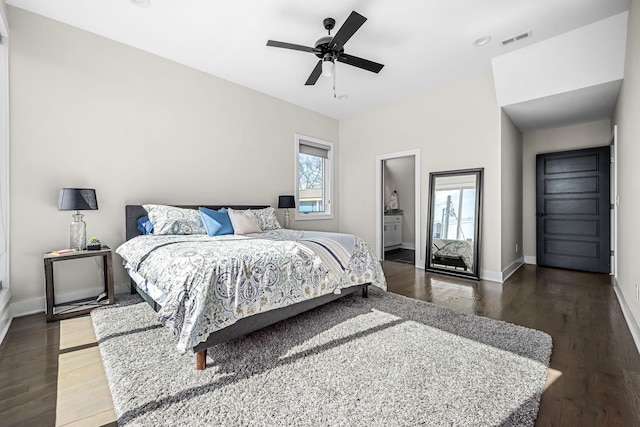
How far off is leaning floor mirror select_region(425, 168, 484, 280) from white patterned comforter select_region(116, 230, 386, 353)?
7.09 ft

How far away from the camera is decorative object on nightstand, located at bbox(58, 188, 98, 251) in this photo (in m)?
2.61

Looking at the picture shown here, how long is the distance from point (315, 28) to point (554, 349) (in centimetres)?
350

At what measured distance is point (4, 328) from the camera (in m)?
2.30

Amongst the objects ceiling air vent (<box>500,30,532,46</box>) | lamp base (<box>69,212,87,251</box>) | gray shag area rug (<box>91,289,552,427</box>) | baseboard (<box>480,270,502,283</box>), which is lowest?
gray shag area rug (<box>91,289,552,427</box>)

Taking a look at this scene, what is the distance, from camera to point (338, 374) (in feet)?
5.52

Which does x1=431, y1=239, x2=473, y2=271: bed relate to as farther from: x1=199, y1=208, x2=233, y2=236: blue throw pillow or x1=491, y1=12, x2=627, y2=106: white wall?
x1=199, y1=208, x2=233, y2=236: blue throw pillow

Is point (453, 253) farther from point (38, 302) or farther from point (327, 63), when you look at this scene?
point (38, 302)

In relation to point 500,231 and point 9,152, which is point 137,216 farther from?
point 500,231

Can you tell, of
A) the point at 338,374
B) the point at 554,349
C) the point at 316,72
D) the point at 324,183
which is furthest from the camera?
the point at 324,183

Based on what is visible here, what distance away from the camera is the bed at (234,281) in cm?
167

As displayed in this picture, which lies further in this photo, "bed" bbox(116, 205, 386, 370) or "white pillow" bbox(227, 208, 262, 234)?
"white pillow" bbox(227, 208, 262, 234)

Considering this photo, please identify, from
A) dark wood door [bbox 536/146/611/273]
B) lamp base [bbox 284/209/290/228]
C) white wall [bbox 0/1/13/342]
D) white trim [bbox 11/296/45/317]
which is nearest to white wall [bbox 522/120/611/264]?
dark wood door [bbox 536/146/611/273]

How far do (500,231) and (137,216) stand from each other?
4.59m

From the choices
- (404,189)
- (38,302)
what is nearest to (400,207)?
(404,189)
